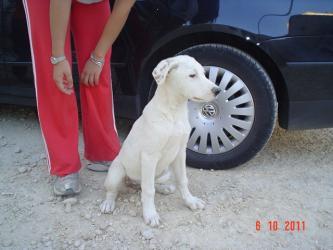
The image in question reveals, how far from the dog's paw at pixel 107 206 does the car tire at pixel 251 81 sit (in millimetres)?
999

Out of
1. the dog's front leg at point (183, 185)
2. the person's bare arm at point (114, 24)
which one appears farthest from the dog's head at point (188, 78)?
the dog's front leg at point (183, 185)

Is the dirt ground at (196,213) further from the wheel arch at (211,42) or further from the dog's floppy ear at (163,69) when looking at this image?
the dog's floppy ear at (163,69)

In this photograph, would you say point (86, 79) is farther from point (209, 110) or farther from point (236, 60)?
point (236, 60)

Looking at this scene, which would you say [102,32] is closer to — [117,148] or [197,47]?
[197,47]

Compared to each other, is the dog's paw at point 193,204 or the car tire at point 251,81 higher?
the car tire at point 251,81

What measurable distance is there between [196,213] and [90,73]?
3.73 ft

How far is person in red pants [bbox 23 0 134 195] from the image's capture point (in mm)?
2193

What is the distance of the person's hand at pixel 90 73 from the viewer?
2438mm

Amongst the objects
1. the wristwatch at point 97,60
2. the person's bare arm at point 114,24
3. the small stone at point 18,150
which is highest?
the person's bare arm at point 114,24

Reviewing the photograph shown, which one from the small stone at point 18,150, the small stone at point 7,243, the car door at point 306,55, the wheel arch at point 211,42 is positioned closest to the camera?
the small stone at point 7,243

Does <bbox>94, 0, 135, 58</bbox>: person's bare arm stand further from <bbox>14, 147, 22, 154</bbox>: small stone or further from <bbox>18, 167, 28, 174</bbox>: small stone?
<bbox>14, 147, 22, 154</bbox>: small stone

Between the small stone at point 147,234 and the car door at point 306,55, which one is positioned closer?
the small stone at point 147,234

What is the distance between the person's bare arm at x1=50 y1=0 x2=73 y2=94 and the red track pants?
0.29 feet

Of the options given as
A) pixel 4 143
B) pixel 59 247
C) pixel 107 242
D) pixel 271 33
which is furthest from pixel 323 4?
pixel 4 143
